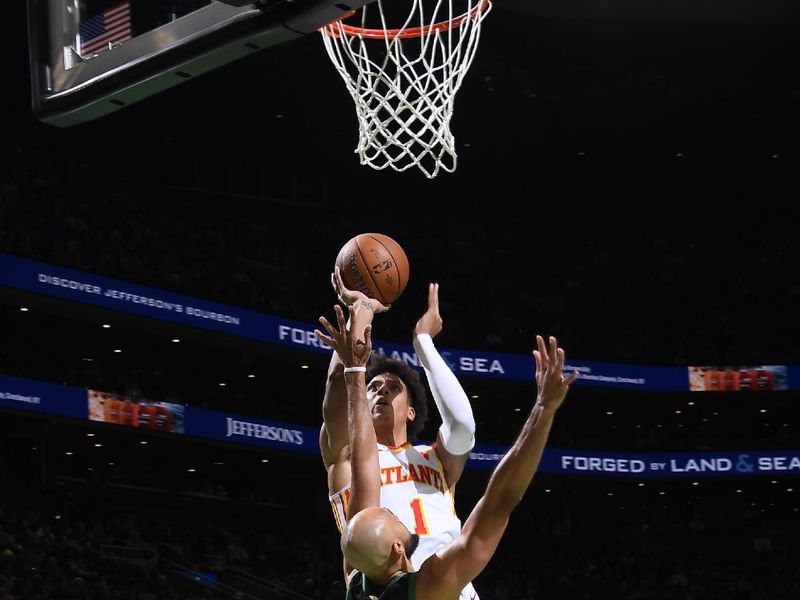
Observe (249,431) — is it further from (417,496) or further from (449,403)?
(449,403)

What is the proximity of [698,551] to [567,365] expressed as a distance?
16.9ft

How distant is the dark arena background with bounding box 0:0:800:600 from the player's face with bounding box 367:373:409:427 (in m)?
10.3

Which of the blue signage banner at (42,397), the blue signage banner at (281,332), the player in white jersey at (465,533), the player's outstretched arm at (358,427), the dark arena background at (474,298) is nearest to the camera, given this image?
the player in white jersey at (465,533)

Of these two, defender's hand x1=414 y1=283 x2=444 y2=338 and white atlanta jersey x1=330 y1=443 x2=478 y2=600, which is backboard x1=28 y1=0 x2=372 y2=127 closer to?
defender's hand x1=414 y1=283 x2=444 y2=338

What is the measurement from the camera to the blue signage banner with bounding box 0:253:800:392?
593 inches

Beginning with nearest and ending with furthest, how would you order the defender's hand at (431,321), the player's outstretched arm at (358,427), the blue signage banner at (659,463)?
the player's outstretched arm at (358,427) → the defender's hand at (431,321) → the blue signage banner at (659,463)

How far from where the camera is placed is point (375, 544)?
3178 millimetres

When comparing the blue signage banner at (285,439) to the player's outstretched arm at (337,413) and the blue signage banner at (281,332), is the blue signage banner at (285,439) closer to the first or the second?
the blue signage banner at (281,332)

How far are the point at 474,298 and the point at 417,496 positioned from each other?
17.9 metres

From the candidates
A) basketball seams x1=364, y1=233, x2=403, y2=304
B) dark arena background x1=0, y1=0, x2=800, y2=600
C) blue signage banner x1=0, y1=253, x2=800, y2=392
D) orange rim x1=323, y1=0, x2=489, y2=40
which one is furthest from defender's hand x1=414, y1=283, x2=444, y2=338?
blue signage banner x1=0, y1=253, x2=800, y2=392

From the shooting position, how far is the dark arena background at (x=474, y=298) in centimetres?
1664

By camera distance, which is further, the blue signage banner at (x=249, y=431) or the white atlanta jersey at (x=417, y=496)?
the blue signage banner at (x=249, y=431)

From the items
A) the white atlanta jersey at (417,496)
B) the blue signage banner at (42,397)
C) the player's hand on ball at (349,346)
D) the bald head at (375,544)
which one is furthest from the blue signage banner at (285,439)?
the bald head at (375,544)

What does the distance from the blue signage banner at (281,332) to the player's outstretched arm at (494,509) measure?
1241 cm
